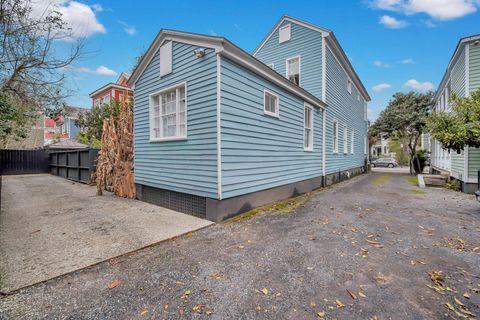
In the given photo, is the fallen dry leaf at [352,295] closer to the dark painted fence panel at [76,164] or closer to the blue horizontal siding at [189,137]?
the blue horizontal siding at [189,137]

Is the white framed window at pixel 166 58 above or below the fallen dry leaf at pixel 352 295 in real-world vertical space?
above

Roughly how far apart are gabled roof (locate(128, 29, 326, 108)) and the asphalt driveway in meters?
3.78

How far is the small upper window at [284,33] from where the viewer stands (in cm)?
1101

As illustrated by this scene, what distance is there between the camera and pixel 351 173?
549 inches

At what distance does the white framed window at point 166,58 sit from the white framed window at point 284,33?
285 inches

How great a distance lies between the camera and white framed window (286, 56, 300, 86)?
10.8 meters

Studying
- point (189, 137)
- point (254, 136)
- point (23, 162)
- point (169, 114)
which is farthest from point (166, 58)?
point (23, 162)

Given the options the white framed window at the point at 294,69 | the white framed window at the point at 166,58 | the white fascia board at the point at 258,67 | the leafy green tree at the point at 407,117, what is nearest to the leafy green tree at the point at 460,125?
the white fascia board at the point at 258,67

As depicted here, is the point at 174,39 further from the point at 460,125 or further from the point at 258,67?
the point at 460,125

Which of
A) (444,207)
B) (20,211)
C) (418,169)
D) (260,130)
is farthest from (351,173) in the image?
(20,211)

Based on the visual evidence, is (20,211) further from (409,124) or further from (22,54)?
(409,124)

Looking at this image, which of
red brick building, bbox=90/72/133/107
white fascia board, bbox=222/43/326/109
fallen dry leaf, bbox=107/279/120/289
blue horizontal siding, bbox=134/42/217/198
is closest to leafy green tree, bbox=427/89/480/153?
white fascia board, bbox=222/43/326/109

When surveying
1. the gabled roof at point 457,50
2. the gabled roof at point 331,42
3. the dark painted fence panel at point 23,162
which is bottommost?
the dark painted fence panel at point 23,162

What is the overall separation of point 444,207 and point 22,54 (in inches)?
472
